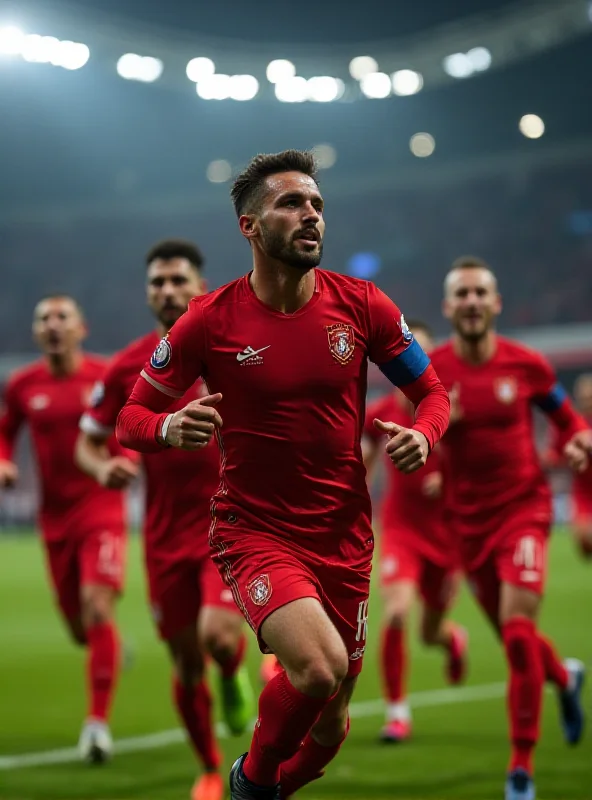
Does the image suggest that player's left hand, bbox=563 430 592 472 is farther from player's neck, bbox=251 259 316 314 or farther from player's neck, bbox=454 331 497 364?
player's neck, bbox=251 259 316 314

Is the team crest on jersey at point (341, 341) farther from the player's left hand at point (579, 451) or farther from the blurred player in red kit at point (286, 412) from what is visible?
the player's left hand at point (579, 451)

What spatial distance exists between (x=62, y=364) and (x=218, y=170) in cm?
3321

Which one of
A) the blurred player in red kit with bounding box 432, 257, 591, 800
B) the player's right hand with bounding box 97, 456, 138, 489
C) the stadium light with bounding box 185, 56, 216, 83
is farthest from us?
the stadium light with bounding box 185, 56, 216, 83

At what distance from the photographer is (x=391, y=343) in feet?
14.9

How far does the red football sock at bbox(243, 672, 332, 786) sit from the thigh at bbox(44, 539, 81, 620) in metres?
3.80

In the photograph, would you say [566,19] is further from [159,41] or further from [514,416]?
[514,416]

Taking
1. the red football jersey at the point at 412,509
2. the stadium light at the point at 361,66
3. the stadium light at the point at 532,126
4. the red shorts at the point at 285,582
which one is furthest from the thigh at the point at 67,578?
the stadium light at the point at 532,126

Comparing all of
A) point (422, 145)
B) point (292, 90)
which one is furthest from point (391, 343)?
point (422, 145)

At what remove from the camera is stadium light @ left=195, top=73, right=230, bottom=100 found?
3625 cm

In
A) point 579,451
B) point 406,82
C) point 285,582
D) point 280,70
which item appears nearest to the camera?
point 285,582

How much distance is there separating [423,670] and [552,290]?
25457mm

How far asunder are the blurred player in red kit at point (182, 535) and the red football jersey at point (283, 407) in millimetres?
1676

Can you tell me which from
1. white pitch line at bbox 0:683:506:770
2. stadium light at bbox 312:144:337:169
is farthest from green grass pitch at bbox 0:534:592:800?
stadium light at bbox 312:144:337:169

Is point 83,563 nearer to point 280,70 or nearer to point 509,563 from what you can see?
point 509,563
